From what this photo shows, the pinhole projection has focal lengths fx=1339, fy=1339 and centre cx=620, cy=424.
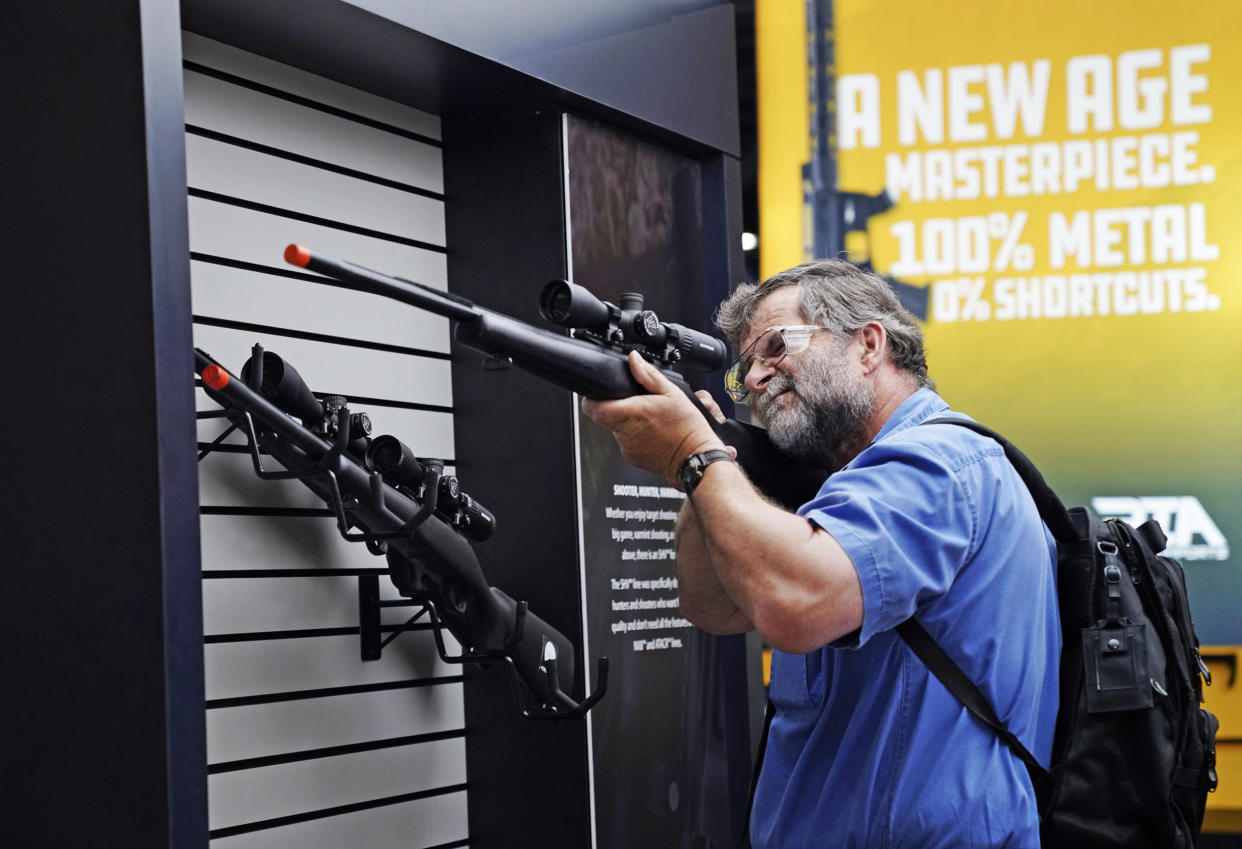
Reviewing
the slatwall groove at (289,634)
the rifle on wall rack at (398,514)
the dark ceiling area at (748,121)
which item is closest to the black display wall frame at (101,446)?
the rifle on wall rack at (398,514)

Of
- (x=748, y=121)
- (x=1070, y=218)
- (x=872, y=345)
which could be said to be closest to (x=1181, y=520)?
(x=1070, y=218)

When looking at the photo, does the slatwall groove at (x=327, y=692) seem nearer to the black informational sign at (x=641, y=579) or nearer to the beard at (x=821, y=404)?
the black informational sign at (x=641, y=579)

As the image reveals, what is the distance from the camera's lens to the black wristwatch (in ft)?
6.33

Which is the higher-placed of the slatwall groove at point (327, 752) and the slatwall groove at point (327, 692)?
the slatwall groove at point (327, 692)

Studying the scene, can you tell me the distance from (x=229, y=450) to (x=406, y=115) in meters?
1.02

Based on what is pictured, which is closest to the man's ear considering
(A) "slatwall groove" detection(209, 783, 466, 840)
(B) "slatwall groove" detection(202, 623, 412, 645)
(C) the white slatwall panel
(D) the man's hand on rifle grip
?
(D) the man's hand on rifle grip

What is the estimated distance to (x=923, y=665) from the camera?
194 centimetres

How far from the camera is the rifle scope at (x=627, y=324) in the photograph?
194 centimetres

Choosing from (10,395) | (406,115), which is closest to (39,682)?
(10,395)

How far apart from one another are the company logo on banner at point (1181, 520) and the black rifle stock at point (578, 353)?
9.85ft

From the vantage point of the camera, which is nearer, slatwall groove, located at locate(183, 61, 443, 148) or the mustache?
the mustache

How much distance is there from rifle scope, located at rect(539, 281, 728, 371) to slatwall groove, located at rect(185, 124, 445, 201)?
102 cm

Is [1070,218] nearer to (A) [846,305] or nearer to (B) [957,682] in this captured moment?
(A) [846,305]

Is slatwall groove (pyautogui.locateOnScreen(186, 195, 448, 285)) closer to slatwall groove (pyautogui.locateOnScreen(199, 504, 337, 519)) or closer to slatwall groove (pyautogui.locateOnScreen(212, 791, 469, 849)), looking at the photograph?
slatwall groove (pyautogui.locateOnScreen(199, 504, 337, 519))
